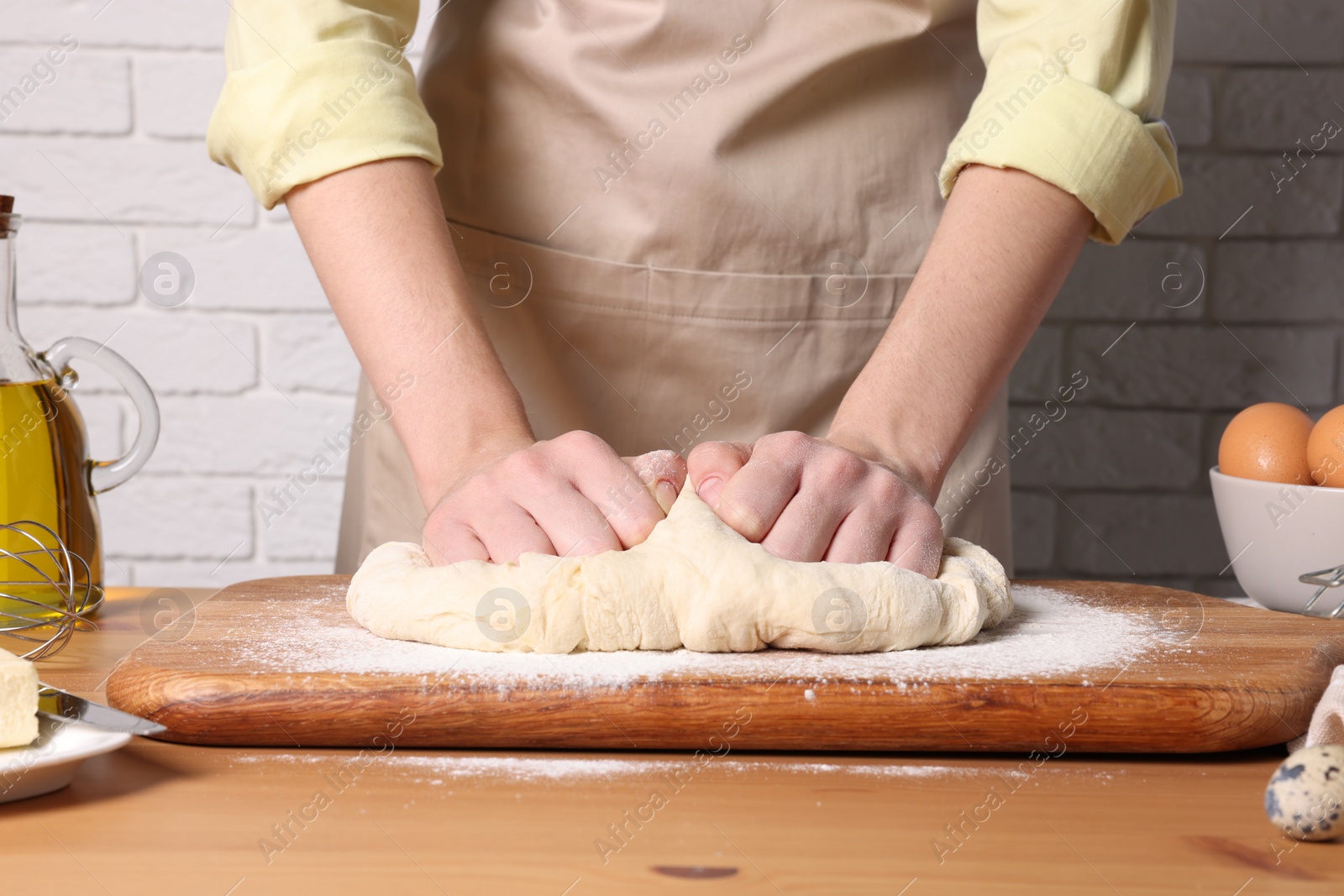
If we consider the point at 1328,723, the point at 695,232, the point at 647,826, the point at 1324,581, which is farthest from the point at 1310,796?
the point at 695,232

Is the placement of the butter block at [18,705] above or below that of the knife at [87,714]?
above

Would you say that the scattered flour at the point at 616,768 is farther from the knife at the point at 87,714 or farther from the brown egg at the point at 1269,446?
the brown egg at the point at 1269,446

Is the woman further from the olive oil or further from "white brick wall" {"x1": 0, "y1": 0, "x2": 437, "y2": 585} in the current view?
"white brick wall" {"x1": 0, "y1": 0, "x2": 437, "y2": 585}

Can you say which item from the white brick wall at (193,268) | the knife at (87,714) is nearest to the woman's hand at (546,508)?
the knife at (87,714)

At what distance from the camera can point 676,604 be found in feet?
2.37

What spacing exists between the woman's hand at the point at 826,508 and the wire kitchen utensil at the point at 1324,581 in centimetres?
30

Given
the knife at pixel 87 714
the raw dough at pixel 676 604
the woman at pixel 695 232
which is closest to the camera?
the knife at pixel 87 714

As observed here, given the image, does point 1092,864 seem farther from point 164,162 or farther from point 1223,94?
point 164,162

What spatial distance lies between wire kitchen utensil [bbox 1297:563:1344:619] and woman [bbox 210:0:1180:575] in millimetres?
284

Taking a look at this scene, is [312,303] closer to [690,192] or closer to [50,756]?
[690,192]

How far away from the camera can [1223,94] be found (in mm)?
1496

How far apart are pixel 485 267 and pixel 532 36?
228 millimetres

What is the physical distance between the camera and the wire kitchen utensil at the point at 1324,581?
2.74ft

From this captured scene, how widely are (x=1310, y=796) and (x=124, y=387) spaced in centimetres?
84
